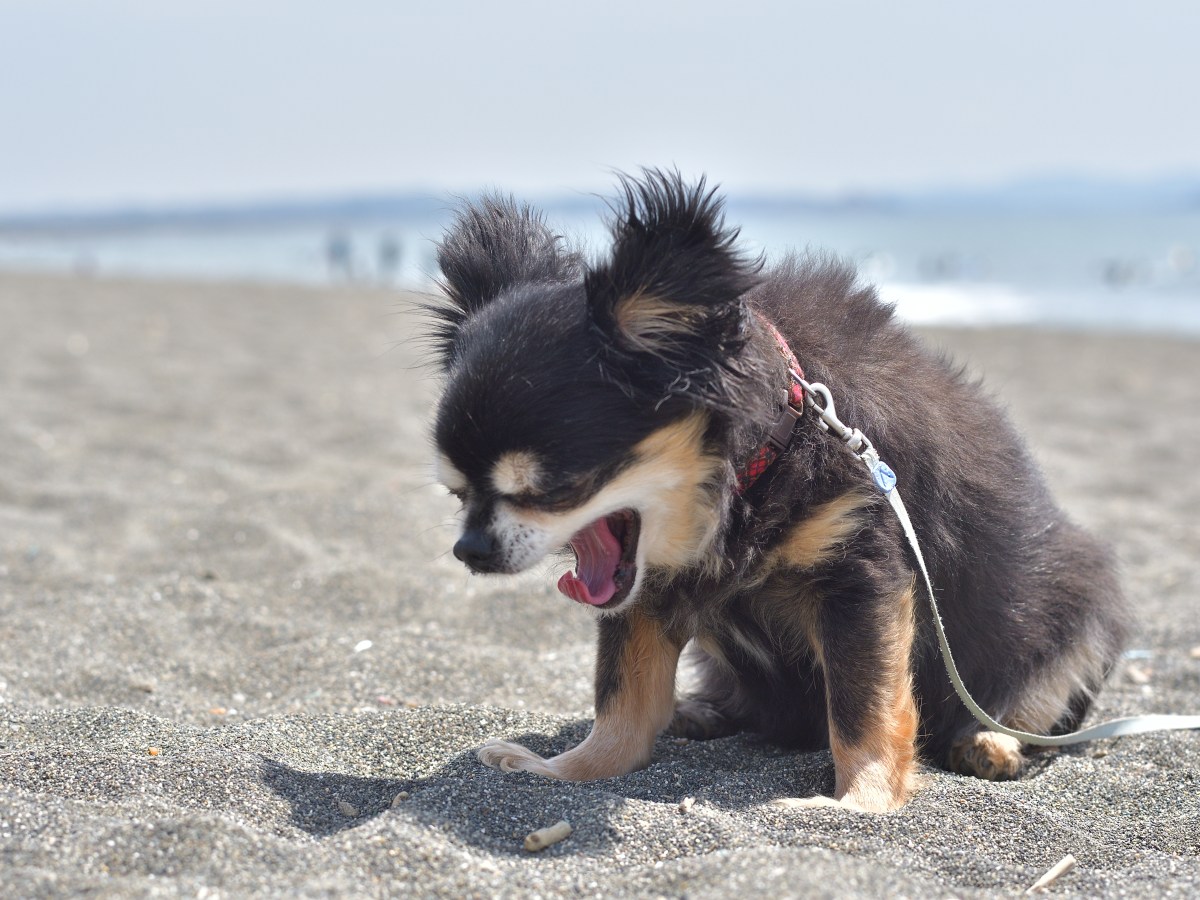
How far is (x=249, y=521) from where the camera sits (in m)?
5.56

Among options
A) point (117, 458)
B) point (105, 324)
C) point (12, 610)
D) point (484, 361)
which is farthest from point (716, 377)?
point (105, 324)

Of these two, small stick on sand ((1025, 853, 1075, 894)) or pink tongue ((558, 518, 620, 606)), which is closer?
small stick on sand ((1025, 853, 1075, 894))

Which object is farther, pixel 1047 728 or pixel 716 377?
pixel 1047 728

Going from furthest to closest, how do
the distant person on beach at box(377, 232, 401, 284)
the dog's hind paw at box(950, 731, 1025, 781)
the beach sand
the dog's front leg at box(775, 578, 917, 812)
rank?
the distant person on beach at box(377, 232, 401, 284) < the dog's hind paw at box(950, 731, 1025, 781) < the dog's front leg at box(775, 578, 917, 812) < the beach sand

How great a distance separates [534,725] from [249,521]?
8.33ft

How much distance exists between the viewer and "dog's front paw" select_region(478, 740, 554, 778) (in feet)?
10.1

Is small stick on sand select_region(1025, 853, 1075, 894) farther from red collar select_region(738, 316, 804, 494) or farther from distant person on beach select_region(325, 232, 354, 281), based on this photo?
distant person on beach select_region(325, 232, 354, 281)

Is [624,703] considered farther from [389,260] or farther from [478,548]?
[389,260]

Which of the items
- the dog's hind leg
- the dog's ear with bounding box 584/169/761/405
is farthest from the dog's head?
the dog's hind leg

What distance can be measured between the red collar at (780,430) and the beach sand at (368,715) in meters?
0.82

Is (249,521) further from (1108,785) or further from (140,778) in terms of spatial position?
(1108,785)

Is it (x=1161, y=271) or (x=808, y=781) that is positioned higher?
(x=1161, y=271)

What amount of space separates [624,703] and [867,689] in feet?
2.29

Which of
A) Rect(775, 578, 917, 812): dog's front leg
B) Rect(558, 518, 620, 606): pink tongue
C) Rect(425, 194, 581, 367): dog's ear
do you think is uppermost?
Rect(425, 194, 581, 367): dog's ear
